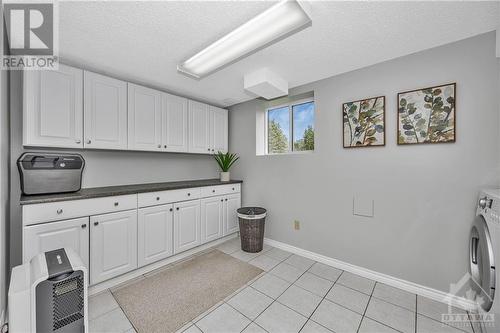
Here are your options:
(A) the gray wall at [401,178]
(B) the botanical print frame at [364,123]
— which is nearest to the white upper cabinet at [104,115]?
(A) the gray wall at [401,178]

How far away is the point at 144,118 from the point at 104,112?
0.42 m

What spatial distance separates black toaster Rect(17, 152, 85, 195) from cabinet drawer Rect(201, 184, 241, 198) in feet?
Result: 4.47

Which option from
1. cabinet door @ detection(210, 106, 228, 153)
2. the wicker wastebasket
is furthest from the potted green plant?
the wicker wastebasket

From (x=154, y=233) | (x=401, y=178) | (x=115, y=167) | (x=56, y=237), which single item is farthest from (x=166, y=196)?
(x=401, y=178)

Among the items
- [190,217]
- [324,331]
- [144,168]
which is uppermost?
[144,168]

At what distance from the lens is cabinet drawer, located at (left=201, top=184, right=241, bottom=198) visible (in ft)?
9.17

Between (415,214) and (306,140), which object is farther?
(306,140)

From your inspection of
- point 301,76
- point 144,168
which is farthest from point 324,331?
point 144,168

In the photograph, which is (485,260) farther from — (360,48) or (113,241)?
(113,241)

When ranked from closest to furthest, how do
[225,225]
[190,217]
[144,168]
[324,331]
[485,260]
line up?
[485,260] < [324,331] < [190,217] < [144,168] < [225,225]

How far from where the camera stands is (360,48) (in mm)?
1807

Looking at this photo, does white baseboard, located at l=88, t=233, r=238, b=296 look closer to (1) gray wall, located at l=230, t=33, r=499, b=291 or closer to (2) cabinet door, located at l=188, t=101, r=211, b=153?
(1) gray wall, located at l=230, t=33, r=499, b=291

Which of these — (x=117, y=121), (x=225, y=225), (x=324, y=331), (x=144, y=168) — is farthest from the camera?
(x=225, y=225)

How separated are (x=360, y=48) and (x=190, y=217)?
2628mm
